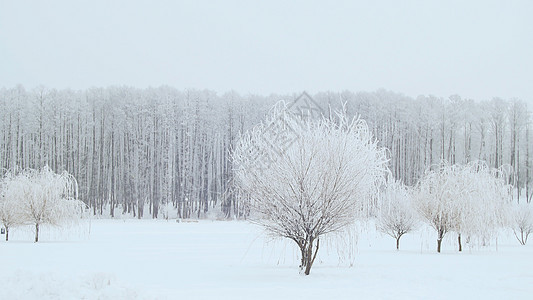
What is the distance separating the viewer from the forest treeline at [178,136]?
4647cm

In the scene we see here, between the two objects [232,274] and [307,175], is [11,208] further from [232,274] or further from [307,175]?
[307,175]

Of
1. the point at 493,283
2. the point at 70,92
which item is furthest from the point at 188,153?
the point at 493,283

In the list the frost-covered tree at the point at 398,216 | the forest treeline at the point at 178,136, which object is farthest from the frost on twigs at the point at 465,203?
the forest treeline at the point at 178,136

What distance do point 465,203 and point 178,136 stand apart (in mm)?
30890

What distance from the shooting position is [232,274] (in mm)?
14234

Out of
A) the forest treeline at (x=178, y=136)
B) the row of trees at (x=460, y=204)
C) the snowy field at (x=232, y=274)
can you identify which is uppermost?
the forest treeline at (x=178, y=136)

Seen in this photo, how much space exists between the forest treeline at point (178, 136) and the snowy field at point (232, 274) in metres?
23.6

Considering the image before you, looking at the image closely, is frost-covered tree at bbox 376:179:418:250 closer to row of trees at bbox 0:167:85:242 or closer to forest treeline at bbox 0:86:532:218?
row of trees at bbox 0:167:85:242

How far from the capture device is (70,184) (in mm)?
25422

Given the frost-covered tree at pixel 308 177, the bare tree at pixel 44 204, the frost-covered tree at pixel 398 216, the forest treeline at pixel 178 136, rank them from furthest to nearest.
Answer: the forest treeline at pixel 178 136
the frost-covered tree at pixel 398 216
the bare tree at pixel 44 204
the frost-covered tree at pixel 308 177

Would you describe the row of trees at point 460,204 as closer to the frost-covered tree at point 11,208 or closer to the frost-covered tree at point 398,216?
the frost-covered tree at point 398,216

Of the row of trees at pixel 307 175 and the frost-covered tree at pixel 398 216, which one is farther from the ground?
the row of trees at pixel 307 175

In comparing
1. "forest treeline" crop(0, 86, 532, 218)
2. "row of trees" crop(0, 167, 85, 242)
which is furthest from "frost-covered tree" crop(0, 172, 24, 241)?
"forest treeline" crop(0, 86, 532, 218)

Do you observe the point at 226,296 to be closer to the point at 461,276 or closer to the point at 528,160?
the point at 461,276
